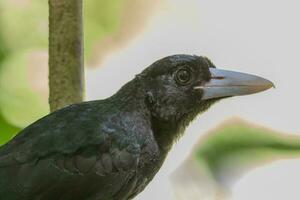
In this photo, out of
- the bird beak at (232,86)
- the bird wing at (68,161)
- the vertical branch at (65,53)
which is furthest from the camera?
the bird beak at (232,86)

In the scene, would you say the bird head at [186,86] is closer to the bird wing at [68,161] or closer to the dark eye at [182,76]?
the dark eye at [182,76]

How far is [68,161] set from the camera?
5.44 meters

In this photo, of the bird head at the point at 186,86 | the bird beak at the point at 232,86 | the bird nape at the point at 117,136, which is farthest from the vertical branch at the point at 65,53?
the bird beak at the point at 232,86

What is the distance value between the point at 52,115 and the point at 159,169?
57 centimetres

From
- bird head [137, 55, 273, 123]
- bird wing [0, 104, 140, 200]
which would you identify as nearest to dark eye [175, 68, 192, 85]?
bird head [137, 55, 273, 123]

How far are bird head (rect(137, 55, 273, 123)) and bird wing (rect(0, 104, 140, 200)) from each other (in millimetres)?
295

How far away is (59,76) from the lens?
5.68m

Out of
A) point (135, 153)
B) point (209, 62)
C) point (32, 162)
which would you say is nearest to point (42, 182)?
point (32, 162)

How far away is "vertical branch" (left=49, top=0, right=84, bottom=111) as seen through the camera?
18.6 feet

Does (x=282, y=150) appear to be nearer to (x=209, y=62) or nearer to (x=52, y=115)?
(x=209, y=62)

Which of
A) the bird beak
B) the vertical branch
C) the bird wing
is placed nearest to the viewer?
the bird wing

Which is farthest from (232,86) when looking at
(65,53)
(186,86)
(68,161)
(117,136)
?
(68,161)

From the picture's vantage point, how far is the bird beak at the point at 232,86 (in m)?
5.79

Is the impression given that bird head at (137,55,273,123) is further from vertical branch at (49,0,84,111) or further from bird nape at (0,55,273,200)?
vertical branch at (49,0,84,111)
